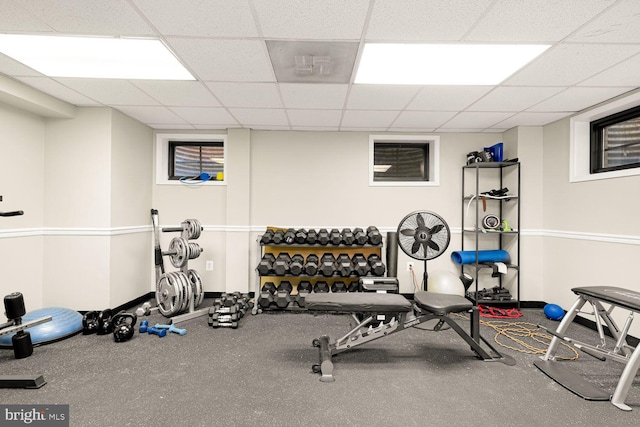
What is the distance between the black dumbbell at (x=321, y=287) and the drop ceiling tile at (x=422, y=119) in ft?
7.72

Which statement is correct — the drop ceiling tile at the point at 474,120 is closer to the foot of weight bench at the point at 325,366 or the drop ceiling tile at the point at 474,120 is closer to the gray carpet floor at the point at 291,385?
the gray carpet floor at the point at 291,385

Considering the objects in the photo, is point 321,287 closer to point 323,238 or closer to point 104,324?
point 323,238

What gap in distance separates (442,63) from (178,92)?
2.51m

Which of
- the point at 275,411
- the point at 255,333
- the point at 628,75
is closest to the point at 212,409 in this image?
the point at 275,411

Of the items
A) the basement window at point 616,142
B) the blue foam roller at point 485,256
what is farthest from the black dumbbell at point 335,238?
the basement window at point 616,142

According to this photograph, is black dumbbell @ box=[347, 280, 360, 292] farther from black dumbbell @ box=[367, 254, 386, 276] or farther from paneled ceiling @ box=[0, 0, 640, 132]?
paneled ceiling @ box=[0, 0, 640, 132]

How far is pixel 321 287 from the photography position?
374 centimetres

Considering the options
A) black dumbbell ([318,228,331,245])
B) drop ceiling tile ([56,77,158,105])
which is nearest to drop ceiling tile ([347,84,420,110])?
black dumbbell ([318,228,331,245])

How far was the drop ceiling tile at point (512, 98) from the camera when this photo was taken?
9.11ft

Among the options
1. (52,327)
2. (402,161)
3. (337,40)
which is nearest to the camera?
(337,40)

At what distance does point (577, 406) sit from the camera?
6.15 ft

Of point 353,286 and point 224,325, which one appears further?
point 353,286

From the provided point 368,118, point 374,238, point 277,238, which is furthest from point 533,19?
point 277,238

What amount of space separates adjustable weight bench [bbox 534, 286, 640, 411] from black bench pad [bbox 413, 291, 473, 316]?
77 centimetres
